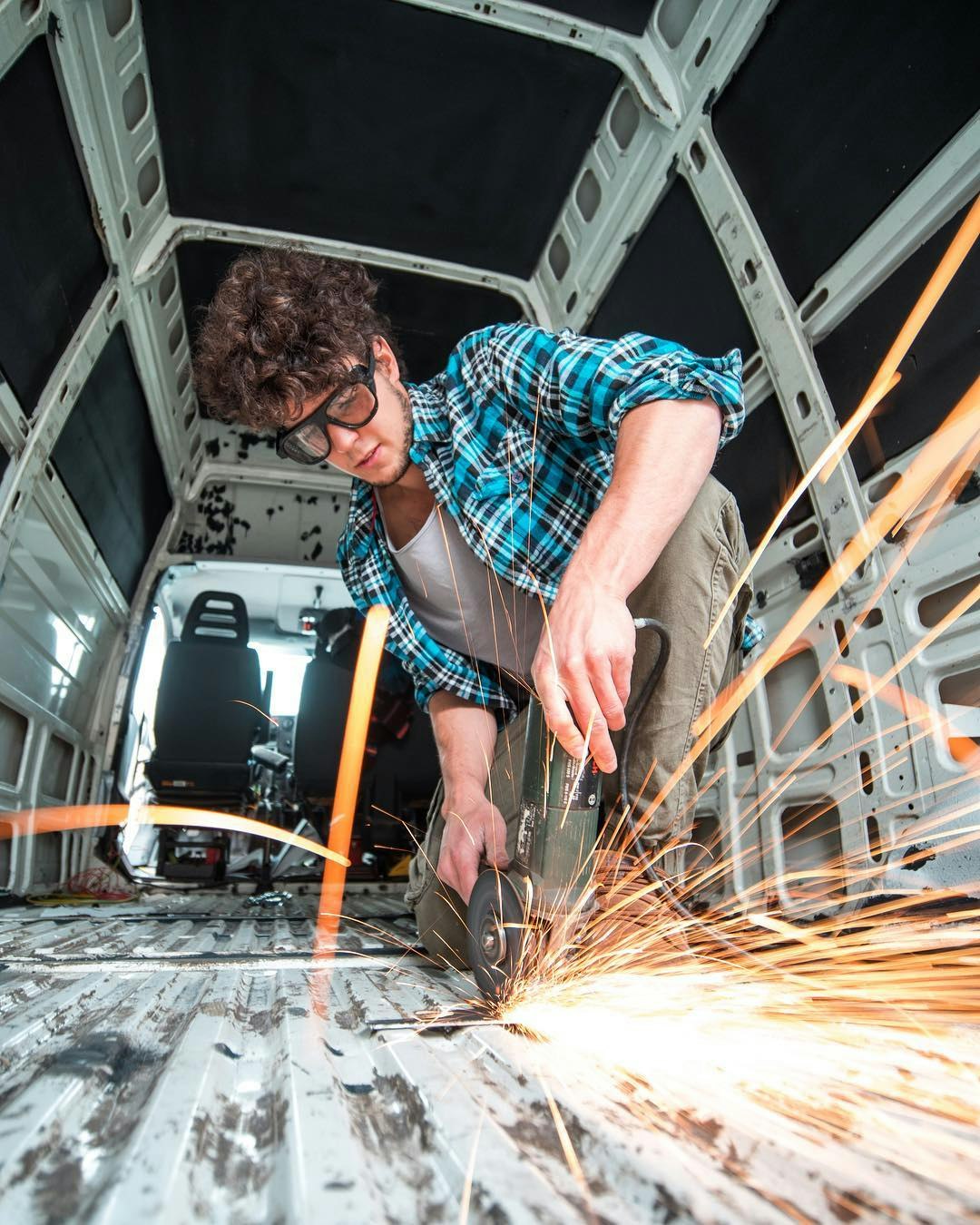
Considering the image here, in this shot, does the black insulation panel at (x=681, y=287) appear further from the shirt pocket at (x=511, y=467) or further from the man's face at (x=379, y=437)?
the man's face at (x=379, y=437)

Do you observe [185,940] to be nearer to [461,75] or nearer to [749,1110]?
[749,1110]

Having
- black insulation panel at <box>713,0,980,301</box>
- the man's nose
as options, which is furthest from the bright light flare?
black insulation panel at <box>713,0,980,301</box>

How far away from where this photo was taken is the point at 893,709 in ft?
6.53

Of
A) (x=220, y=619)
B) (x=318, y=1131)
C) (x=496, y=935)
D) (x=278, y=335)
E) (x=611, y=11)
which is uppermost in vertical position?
(x=611, y=11)

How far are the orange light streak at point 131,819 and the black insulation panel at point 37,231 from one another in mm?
1665

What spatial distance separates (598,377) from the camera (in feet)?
4.99

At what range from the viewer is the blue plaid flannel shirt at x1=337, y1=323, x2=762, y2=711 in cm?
148

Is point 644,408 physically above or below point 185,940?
above

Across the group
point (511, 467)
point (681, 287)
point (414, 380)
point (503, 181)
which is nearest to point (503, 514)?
point (511, 467)

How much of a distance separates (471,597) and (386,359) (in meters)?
0.73

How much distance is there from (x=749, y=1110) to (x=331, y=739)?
10.8 feet

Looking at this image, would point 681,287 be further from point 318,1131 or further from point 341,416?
point 318,1131

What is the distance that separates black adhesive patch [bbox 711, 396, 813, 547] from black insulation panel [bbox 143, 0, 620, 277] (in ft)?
4.31

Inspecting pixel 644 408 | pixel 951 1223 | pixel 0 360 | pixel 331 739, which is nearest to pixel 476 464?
pixel 644 408
